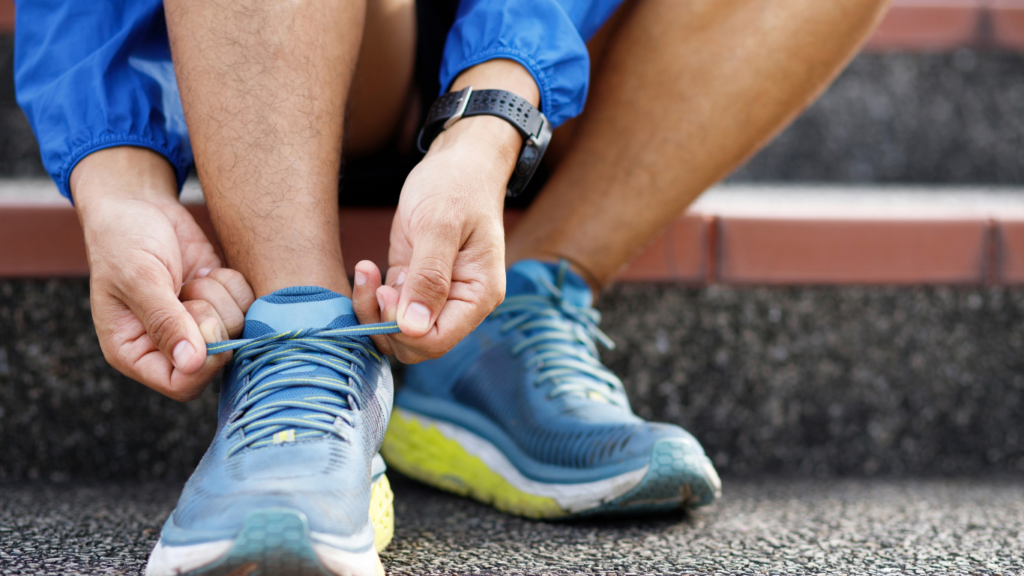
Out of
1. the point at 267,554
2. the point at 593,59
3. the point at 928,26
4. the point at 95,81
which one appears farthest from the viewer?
the point at 928,26

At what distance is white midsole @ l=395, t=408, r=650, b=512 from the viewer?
587mm

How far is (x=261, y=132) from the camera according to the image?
0.52 meters

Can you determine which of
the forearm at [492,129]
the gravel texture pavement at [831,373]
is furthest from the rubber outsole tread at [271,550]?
the gravel texture pavement at [831,373]

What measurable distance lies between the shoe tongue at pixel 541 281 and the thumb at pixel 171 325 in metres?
0.32

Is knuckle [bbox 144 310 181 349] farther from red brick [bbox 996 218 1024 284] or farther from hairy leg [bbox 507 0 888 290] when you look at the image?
red brick [bbox 996 218 1024 284]

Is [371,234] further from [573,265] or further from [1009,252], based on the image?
[1009,252]

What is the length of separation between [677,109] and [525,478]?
1.27 ft

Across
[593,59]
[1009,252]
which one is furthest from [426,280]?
[1009,252]

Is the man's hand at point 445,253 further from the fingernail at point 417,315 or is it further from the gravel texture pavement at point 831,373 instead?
the gravel texture pavement at point 831,373

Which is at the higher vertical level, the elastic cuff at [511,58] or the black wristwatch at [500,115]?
the elastic cuff at [511,58]

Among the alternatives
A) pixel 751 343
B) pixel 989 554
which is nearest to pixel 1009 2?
pixel 751 343

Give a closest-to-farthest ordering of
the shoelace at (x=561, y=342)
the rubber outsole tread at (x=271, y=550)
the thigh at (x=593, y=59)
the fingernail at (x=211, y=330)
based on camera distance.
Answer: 1. the rubber outsole tread at (x=271, y=550)
2. the fingernail at (x=211, y=330)
3. the shoelace at (x=561, y=342)
4. the thigh at (x=593, y=59)

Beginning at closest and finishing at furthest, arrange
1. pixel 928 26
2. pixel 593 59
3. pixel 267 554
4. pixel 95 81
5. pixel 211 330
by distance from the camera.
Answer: pixel 267 554 → pixel 211 330 → pixel 95 81 → pixel 593 59 → pixel 928 26

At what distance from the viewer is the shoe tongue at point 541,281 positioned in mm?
731
